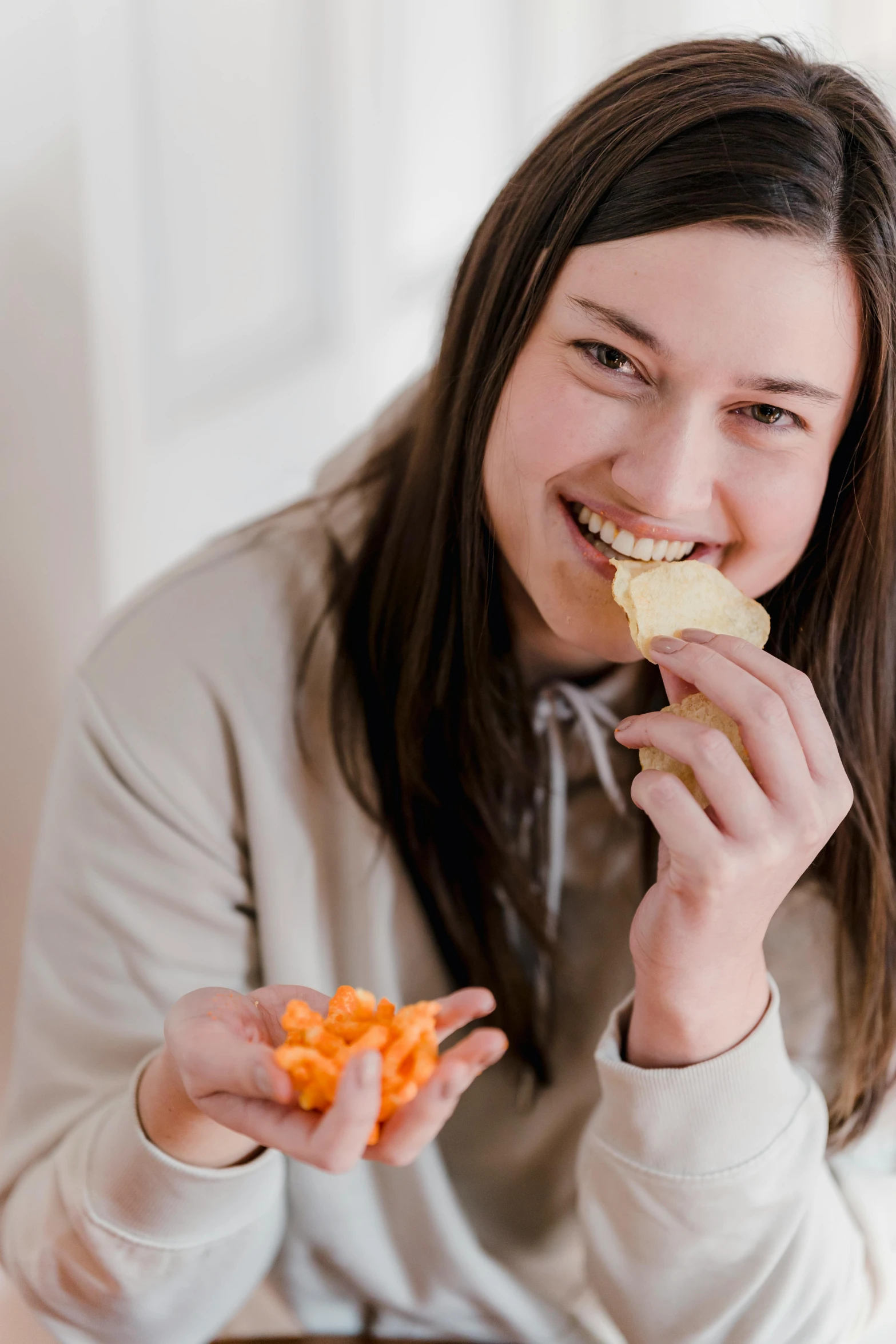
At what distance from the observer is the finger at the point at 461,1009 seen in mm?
554

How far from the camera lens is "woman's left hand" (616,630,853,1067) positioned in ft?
2.12

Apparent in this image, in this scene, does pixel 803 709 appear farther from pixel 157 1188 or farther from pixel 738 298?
pixel 157 1188

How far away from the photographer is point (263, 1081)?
536 mm

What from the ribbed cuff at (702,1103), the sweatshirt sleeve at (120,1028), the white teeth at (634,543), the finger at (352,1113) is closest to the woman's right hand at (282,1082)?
the finger at (352,1113)

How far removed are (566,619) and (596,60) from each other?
96cm

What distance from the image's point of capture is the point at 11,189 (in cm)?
108

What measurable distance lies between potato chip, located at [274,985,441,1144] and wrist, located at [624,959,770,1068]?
214 mm

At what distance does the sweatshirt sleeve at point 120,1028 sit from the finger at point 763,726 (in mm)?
408

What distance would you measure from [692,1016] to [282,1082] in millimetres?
318

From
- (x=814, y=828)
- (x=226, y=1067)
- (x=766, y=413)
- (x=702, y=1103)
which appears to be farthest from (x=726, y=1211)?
(x=766, y=413)

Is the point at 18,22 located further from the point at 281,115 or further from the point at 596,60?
the point at 596,60

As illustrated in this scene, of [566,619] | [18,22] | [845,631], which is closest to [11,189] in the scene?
[18,22]

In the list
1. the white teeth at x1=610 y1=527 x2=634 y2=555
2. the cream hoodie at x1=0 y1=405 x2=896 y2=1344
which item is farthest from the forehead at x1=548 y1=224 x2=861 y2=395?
the cream hoodie at x1=0 y1=405 x2=896 y2=1344

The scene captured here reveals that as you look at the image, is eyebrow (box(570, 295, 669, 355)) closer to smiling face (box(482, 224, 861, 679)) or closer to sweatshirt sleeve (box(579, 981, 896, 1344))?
smiling face (box(482, 224, 861, 679))
